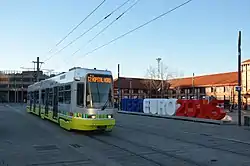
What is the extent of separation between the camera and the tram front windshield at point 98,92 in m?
16.9

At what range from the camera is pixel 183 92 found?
352 ft

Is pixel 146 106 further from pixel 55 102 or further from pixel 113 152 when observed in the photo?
pixel 113 152

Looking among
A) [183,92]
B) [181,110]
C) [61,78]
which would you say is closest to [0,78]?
[183,92]

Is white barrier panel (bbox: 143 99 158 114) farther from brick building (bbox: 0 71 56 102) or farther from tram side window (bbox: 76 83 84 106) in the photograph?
brick building (bbox: 0 71 56 102)

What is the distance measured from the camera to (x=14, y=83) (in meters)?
140

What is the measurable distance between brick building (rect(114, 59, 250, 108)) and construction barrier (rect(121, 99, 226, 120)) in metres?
35.6

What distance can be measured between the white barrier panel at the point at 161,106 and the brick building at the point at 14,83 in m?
103

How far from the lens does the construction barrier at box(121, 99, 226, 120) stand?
110 ft

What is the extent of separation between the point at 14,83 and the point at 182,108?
115m

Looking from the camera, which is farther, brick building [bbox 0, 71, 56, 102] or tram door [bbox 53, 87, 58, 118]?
brick building [bbox 0, 71, 56, 102]

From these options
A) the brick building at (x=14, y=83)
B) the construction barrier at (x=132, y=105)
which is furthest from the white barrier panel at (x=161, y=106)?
the brick building at (x=14, y=83)

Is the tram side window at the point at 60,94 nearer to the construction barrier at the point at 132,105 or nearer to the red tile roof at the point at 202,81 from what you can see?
the construction barrier at the point at 132,105

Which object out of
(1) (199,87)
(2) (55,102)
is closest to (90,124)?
(2) (55,102)

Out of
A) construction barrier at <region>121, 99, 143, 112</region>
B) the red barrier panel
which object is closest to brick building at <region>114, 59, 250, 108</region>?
construction barrier at <region>121, 99, 143, 112</region>
